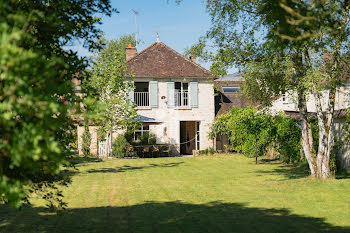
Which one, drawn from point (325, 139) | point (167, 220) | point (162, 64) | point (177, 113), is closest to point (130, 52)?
point (162, 64)

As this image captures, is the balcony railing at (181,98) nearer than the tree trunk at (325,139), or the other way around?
the tree trunk at (325,139)

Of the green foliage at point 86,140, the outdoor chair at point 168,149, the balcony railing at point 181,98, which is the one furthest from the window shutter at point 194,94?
the green foliage at point 86,140

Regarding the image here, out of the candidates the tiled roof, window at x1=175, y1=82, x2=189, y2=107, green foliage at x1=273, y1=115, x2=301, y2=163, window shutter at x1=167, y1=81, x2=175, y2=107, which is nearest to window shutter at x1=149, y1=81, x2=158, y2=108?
the tiled roof

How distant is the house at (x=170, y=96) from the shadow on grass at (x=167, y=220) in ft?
65.7

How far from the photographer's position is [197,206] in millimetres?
11109

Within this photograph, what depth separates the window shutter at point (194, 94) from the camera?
31.9m

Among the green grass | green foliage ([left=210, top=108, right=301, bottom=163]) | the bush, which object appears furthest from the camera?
the bush

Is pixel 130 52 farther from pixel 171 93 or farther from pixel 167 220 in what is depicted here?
pixel 167 220

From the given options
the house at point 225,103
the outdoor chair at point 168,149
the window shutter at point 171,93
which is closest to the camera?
the outdoor chair at point 168,149

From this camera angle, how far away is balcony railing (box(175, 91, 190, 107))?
3183 cm

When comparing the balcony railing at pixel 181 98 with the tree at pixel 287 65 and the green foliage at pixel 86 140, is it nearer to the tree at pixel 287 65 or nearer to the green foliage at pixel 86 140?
the green foliage at pixel 86 140

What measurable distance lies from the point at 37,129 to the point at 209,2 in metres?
13.1

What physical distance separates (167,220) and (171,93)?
2248 cm

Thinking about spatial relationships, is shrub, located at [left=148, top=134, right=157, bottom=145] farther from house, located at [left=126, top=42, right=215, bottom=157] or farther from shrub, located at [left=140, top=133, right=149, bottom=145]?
house, located at [left=126, top=42, right=215, bottom=157]
